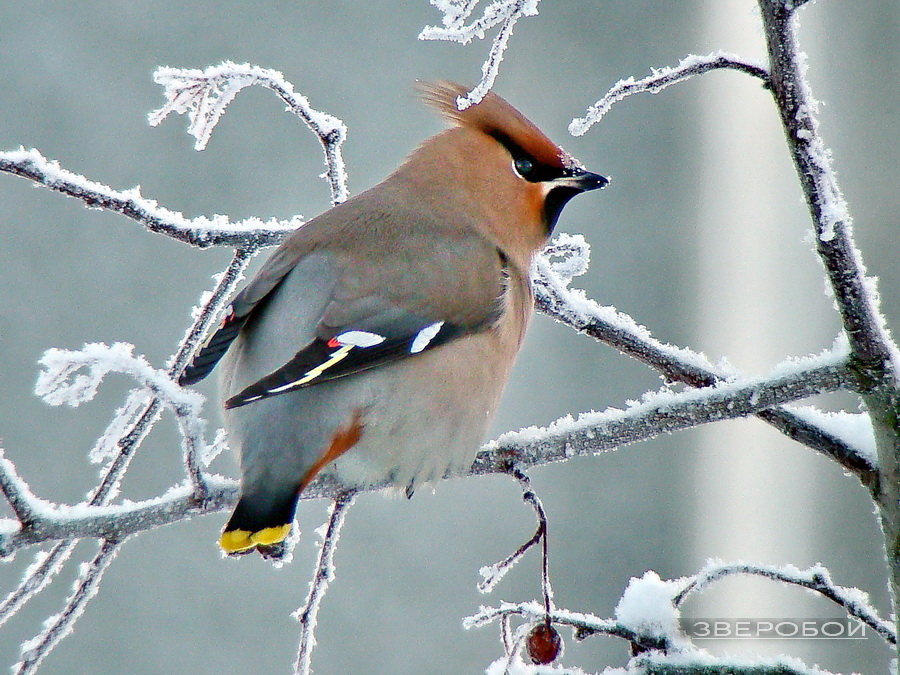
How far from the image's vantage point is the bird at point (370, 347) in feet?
4.15

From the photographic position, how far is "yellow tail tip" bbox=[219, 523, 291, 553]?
3.89ft

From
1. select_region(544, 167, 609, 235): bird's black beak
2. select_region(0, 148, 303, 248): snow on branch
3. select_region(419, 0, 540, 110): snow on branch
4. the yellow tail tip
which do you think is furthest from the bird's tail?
select_region(544, 167, 609, 235): bird's black beak

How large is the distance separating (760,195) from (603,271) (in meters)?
0.96

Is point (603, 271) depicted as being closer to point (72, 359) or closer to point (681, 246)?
point (681, 246)

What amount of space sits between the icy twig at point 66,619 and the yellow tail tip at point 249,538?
12cm

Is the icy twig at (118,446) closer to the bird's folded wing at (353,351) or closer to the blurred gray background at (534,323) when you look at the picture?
the bird's folded wing at (353,351)

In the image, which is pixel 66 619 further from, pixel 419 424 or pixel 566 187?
pixel 566 187

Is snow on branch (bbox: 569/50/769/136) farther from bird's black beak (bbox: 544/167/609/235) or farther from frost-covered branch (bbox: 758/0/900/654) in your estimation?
bird's black beak (bbox: 544/167/609/235)

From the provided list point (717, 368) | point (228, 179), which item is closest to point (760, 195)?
point (228, 179)

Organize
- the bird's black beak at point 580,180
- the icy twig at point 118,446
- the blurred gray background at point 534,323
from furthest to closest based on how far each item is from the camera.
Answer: the blurred gray background at point 534,323 < the bird's black beak at point 580,180 < the icy twig at point 118,446

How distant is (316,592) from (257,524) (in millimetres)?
103

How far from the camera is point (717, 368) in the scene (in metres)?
1.23

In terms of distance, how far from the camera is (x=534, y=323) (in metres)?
2.97

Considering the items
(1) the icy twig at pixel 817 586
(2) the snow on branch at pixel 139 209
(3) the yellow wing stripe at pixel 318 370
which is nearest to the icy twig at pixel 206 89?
(2) the snow on branch at pixel 139 209
